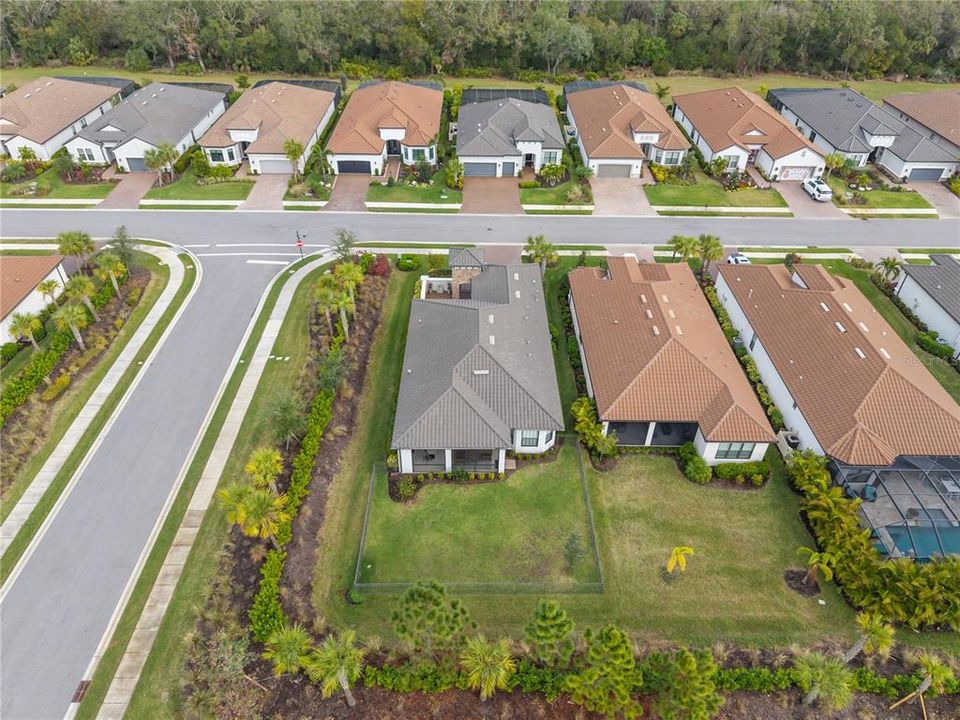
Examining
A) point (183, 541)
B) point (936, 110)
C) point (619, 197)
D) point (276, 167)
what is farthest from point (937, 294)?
point (276, 167)

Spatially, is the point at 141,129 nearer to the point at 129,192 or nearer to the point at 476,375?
the point at 129,192

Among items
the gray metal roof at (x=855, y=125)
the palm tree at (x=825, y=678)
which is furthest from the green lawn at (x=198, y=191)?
the gray metal roof at (x=855, y=125)

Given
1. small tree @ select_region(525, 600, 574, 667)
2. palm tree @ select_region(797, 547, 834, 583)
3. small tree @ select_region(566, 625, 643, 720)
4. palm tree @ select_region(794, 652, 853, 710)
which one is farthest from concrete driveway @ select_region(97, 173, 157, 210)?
palm tree @ select_region(794, 652, 853, 710)

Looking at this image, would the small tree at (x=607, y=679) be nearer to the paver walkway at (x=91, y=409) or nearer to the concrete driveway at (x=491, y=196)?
the paver walkway at (x=91, y=409)

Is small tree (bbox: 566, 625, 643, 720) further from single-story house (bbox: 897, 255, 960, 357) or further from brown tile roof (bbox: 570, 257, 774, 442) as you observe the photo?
single-story house (bbox: 897, 255, 960, 357)

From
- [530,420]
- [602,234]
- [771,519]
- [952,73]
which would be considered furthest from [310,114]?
[952,73]

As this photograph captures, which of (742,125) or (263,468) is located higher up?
(742,125)
